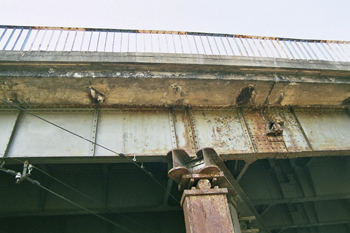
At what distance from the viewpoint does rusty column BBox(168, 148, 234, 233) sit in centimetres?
425

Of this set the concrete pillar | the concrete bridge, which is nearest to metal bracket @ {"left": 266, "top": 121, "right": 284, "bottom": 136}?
the concrete bridge

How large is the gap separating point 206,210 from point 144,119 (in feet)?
8.36

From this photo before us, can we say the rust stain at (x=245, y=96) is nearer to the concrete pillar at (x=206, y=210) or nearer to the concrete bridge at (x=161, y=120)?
the concrete bridge at (x=161, y=120)

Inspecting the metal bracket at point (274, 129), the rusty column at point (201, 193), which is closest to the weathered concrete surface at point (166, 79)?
the metal bracket at point (274, 129)

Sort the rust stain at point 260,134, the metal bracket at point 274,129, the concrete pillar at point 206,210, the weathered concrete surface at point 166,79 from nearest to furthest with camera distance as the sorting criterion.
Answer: the concrete pillar at point 206,210 → the weathered concrete surface at point 166,79 → the rust stain at point 260,134 → the metal bracket at point 274,129

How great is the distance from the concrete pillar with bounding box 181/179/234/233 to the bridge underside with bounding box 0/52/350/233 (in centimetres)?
89

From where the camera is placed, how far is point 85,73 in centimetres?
536

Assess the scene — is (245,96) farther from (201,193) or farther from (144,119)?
(201,193)

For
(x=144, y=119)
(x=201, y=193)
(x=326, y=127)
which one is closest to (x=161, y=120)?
(x=144, y=119)

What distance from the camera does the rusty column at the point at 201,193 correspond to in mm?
4246

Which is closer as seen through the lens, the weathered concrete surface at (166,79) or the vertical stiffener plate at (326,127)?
the weathered concrete surface at (166,79)

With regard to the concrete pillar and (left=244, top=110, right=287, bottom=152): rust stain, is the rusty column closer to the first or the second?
the concrete pillar

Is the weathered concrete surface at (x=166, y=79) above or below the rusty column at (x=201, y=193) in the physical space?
above

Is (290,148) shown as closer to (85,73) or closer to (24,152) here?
(85,73)
